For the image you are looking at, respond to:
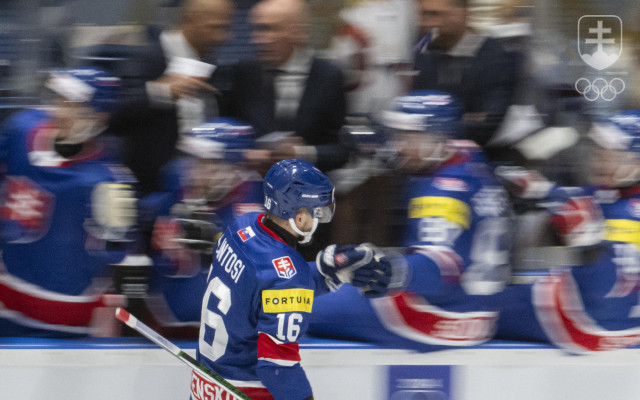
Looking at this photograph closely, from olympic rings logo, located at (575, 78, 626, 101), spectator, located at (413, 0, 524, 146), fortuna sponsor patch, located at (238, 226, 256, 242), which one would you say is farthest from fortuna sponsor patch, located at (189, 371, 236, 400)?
olympic rings logo, located at (575, 78, 626, 101)

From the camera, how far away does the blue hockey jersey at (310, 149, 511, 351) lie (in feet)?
9.98

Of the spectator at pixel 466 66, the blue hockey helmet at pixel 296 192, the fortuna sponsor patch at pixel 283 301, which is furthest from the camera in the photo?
the spectator at pixel 466 66

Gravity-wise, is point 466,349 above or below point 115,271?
below

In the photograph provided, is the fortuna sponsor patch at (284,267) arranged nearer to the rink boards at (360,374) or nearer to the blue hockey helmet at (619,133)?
the rink boards at (360,374)

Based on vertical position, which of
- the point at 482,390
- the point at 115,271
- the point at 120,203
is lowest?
the point at 482,390

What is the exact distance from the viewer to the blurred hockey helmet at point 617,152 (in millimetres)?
Answer: 3250

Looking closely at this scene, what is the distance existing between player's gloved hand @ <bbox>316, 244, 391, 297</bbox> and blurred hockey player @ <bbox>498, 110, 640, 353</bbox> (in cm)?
57

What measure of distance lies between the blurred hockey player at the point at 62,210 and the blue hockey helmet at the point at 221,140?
28cm

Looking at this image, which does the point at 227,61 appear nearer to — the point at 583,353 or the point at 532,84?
the point at 532,84

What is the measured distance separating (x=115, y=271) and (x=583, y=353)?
156 cm

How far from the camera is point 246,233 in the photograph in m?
2.72

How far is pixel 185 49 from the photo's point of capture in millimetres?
3289

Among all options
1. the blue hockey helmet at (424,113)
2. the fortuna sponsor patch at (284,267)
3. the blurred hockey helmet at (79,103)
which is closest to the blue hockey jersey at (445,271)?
the blue hockey helmet at (424,113)

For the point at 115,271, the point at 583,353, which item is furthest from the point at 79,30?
the point at 583,353
